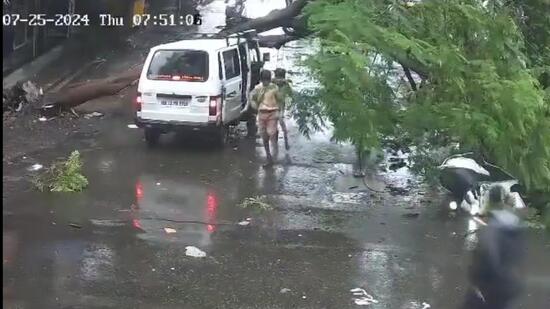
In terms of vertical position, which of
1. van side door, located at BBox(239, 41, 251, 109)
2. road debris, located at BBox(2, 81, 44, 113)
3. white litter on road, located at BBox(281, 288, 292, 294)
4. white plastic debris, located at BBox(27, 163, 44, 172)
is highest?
van side door, located at BBox(239, 41, 251, 109)

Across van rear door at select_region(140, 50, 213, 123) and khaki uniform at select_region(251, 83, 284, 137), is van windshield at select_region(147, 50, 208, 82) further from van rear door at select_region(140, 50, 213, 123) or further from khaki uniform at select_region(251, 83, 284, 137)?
khaki uniform at select_region(251, 83, 284, 137)

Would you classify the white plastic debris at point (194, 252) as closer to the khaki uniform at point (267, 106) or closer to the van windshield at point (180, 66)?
the khaki uniform at point (267, 106)

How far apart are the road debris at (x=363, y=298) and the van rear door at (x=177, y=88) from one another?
207 inches

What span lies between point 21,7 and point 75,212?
6322mm

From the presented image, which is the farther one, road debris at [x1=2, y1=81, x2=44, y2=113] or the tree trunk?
the tree trunk

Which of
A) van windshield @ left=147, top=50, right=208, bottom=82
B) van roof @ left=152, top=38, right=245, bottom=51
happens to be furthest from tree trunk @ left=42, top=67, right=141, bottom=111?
van windshield @ left=147, top=50, right=208, bottom=82

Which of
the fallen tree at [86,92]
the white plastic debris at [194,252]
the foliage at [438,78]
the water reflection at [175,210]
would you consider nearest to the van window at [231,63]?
the fallen tree at [86,92]

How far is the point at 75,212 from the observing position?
9.17m

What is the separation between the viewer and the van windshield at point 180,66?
1194cm

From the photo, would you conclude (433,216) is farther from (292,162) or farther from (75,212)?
(75,212)

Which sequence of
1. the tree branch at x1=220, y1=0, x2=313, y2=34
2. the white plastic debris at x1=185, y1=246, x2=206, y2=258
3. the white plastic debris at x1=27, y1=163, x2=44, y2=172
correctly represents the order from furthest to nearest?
the white plastic debris at x1=27, y1=163, x2=44, y2=172 < the tree branch at x1=220, y1=0, x2=313, y2=34 < the white plastic debris at x1=185, y1=246, x2=206, y2=258

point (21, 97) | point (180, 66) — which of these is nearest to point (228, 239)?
point (180, 66)

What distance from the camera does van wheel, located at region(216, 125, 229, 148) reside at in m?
12.2

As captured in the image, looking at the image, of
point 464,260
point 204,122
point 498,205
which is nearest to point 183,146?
point 204,122
